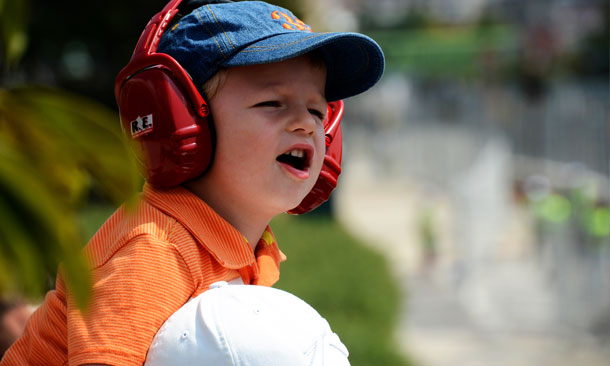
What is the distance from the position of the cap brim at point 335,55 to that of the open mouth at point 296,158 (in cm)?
17

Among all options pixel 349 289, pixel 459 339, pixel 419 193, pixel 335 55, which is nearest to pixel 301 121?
pixel 335 55

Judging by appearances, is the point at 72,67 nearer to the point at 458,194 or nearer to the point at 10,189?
the point at 458,194

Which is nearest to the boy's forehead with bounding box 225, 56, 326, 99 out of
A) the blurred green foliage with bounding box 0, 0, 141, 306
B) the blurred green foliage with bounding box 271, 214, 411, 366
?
the blurred green foliage with bounding box 0, 0, 141, 306

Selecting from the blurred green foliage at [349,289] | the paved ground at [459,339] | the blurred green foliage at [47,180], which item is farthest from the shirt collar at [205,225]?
the paved ground at [459,339]

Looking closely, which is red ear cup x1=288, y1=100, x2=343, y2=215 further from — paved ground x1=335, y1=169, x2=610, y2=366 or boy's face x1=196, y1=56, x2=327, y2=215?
paved ground x1=335, y1=169, x2=610, y2=366

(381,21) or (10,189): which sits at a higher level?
(10,189)

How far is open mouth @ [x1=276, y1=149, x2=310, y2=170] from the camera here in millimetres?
1414

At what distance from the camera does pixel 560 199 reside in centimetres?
924

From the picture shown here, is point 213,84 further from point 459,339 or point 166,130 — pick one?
point 459,339

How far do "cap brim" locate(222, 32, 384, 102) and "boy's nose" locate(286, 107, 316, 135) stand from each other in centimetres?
10

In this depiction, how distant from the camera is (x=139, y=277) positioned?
1179mm

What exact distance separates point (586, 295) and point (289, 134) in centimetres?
816

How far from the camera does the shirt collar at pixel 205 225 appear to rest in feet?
4.31

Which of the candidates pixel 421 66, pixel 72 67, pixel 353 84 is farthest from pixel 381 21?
pixel 353 84
